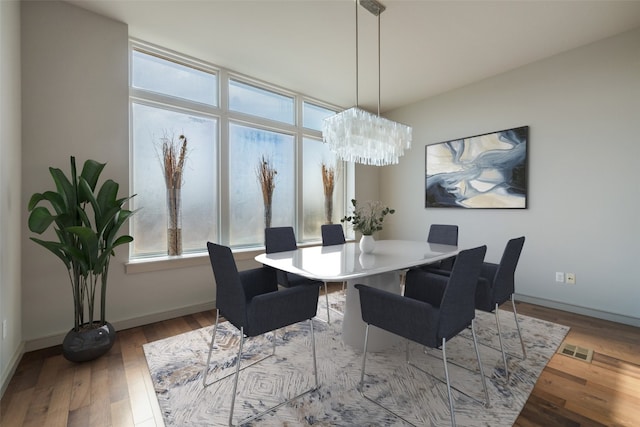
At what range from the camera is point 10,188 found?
203 cm

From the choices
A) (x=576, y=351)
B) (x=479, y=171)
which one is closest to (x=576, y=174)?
(x=479, y=171)

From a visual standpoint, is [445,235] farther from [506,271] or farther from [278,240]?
[278,240]

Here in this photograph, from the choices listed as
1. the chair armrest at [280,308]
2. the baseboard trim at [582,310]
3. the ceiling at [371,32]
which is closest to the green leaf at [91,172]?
the ceiling at [371,32]

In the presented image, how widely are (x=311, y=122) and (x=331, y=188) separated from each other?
112 centimetres

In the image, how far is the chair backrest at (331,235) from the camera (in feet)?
10.4

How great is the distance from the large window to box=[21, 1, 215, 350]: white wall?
27 cm

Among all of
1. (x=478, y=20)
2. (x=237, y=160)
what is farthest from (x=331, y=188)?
(x=478, y=20)

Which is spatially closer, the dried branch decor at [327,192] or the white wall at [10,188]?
the white wall at [10,188]

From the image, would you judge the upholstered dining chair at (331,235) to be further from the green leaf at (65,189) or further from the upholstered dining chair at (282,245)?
the green leaf at (65,189)

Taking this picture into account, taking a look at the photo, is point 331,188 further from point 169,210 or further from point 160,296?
point 160,296

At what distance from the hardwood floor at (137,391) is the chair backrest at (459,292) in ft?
2.19

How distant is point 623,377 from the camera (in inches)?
75.9

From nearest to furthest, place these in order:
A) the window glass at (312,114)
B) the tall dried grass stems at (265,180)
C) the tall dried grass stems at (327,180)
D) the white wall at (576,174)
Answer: the white wall at (576,174), the tall dried grass stems at (265,180), the window glass at (312,114), the tall dried grass stems at (327,180)

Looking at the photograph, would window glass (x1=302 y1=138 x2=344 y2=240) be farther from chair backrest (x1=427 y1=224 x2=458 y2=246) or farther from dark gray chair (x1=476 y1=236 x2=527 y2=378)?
dark gray chair (x1=476 y1=236 x2=527 y2=378)
